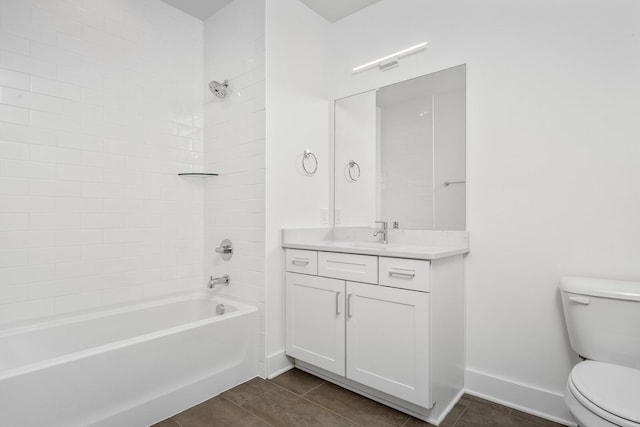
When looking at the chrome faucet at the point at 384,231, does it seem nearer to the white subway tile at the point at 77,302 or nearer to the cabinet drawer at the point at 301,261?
the cabinet drawer at the point at 301,261

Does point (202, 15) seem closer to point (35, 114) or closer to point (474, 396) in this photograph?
point (35, 114)

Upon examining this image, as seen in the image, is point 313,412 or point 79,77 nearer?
point 313,412

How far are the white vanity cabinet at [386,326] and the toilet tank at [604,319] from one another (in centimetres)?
54

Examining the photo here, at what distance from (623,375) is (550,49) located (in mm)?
1568

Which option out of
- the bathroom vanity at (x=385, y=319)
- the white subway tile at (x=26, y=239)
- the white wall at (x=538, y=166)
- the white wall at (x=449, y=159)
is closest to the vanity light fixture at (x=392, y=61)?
the white wall at (x=538, y=166)

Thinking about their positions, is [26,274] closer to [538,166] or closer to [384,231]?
[384,231]

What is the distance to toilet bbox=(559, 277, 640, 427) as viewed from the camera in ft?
3.76

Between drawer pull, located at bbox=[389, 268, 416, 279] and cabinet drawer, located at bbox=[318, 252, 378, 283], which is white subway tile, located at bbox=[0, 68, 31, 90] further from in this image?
drawer pull, located at bbox=[389, 268, 416, 279]

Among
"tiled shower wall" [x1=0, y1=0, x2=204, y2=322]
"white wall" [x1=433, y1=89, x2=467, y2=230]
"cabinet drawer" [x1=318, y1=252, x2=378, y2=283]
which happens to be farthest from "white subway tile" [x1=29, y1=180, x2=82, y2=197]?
"white wall" [x1=433, y1=89, x2=467, y2=230]

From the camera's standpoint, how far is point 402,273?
1.75 meters

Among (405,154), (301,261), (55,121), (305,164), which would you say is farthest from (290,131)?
(55,121)

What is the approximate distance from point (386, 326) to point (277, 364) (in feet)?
2.91

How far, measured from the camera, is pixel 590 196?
5.50 feet

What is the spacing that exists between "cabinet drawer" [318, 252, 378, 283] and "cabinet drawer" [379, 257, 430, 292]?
6cm
